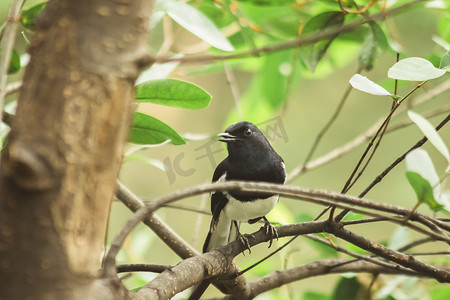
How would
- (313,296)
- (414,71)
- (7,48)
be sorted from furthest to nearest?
(313,296), (414,71), (7,48)

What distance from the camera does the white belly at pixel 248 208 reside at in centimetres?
210

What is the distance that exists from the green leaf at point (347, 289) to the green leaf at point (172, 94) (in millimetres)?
899

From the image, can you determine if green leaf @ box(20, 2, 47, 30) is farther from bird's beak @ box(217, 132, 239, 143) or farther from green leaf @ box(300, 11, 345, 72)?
bird's beak @ box(217, 132, 239, 143)

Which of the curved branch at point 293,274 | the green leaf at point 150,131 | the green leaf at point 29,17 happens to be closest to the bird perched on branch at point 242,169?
the curved branch at point 293,274

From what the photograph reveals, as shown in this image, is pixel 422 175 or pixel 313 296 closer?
pixel 422 175

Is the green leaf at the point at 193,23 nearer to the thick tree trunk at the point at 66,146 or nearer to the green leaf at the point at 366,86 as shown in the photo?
the green leaf at the point at 366,86

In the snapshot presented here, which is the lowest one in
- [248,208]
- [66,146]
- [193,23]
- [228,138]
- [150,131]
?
[66,146]

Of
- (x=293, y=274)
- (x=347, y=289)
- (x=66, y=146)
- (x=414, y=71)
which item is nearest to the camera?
(x=66, y=146)

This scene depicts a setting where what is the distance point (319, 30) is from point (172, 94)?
52cm

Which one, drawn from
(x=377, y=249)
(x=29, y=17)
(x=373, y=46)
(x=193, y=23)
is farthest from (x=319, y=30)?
(x=29, y=17)

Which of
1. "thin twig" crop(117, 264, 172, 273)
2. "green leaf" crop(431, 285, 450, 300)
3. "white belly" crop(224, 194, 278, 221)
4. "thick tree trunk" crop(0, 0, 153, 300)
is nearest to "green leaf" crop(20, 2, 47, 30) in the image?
"thin twig" crop(117, 264, 172, 273)

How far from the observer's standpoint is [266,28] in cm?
212

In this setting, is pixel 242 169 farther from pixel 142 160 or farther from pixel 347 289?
pixel 347 289

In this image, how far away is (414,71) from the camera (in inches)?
40.4
